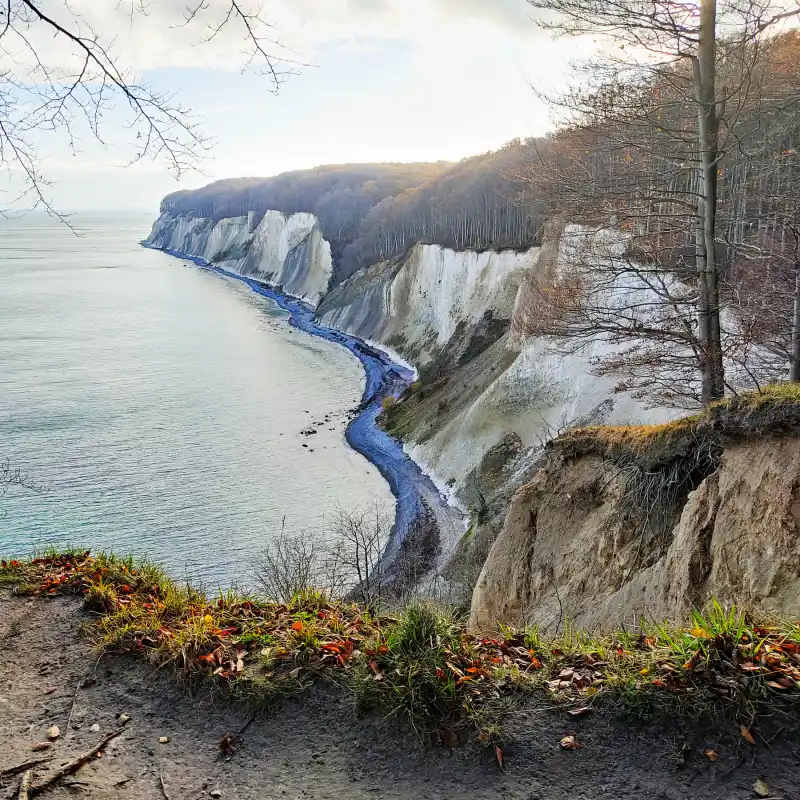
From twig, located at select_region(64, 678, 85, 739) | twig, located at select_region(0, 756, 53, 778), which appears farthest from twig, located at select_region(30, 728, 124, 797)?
twig, located at select_region(64, 678, 85, 739)

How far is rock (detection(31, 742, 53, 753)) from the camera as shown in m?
3.77

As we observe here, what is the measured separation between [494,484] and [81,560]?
64.5 ft

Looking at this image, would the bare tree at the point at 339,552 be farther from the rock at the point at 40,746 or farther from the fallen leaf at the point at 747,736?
the fallen leaf at the point at 747,736

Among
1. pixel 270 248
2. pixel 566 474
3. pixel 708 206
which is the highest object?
pixel 270 248

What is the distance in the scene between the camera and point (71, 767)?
359 centimetres

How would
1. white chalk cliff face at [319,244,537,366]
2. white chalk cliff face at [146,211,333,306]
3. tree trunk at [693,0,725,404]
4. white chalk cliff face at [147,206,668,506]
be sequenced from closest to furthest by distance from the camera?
1. tree trunk at [693,0,725,404]
2. white chalk cliff face at [147,206,668,506]
3. white chalk cliff face at [319,244,537,366]
4. white chalk cliff face at [146,211,333,306]

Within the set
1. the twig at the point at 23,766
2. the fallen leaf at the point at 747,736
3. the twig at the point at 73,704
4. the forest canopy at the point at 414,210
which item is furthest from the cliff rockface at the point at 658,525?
the forest canopy at the point at 414,210

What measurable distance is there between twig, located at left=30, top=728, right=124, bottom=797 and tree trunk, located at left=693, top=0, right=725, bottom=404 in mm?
8159

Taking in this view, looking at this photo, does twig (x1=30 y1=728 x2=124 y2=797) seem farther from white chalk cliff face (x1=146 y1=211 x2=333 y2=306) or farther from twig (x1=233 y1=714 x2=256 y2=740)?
white chalk cliff face (x1=146 y1=211 x2=333 y2=306)

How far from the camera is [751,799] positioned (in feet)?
9.83

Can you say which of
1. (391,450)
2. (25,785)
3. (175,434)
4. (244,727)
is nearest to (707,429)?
(244,727)

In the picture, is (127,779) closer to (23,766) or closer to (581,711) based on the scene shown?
(23,766)

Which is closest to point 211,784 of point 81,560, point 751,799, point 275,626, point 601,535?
point 275,626

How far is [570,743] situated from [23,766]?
9.89 ft
